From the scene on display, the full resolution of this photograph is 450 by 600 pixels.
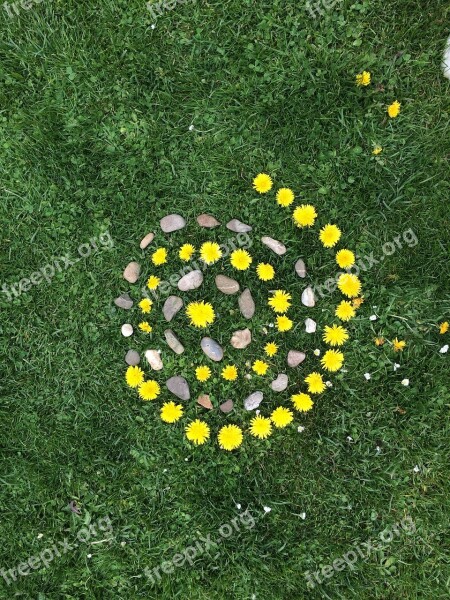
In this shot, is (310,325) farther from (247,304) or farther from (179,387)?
(179,387)

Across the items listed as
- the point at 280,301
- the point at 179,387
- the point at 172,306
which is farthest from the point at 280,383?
the point at 172,306

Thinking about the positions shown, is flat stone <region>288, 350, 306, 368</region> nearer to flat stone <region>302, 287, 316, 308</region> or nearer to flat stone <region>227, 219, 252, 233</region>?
flat stone <region>302, 287, 316, 308</region>

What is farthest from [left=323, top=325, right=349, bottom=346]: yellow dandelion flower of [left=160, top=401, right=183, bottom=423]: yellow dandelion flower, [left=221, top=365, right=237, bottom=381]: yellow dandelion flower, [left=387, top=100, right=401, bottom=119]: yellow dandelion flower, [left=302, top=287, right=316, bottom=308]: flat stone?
[left=387, top=100, right=401, bottom=119]: yellow dandelion flower

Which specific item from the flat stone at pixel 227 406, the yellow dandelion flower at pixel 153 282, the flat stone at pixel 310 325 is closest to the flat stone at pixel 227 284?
the yellow dandelion flower at pixel 153 282

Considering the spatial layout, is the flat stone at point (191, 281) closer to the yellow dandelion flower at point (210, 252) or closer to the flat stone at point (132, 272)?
the yellow dandelion flower at point (210, 252)

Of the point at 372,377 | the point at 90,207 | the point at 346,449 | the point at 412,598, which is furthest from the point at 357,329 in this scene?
the point at 90,207
